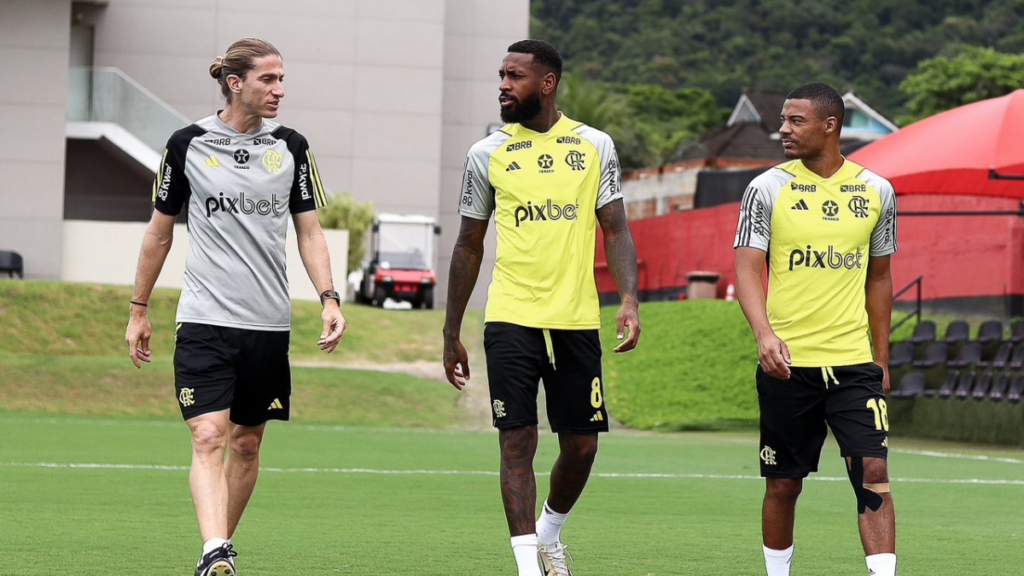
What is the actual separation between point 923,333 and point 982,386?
2.78 metres

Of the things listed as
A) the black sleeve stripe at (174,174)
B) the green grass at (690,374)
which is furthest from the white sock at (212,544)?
the green grass at (690,374)

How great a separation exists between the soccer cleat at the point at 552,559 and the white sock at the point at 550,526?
3cm

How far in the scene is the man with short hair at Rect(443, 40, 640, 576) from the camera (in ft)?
20.9

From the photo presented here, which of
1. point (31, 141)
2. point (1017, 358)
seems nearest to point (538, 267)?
point (1017, 358)

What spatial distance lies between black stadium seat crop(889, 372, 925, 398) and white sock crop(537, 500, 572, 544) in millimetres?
14676

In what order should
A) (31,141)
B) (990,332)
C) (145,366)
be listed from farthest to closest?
(31,141) < (145,366) < (990,332)

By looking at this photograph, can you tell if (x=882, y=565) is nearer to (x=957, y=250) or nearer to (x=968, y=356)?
(x=968, y=356)

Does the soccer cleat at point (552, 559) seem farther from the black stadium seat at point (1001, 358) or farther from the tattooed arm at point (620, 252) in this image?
the black stadium seat at point (1001, 358)

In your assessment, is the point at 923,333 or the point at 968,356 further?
the point at 923,333

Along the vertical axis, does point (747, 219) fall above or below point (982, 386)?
above

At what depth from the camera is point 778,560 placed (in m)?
6.30

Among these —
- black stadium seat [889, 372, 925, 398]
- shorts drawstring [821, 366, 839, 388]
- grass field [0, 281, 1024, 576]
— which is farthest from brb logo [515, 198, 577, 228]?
black stadium seat [889, 372, 925, 398]

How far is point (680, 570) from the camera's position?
7359 mm

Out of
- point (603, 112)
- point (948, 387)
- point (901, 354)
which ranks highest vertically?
point (603, 112)
